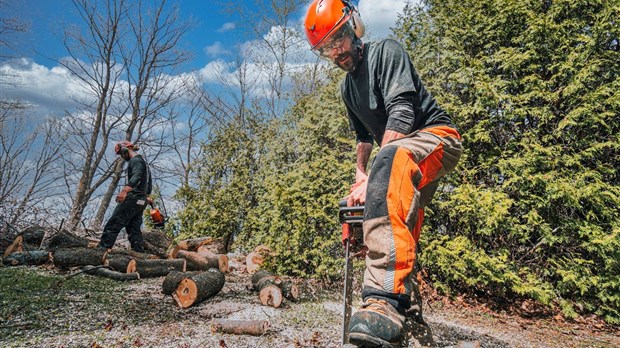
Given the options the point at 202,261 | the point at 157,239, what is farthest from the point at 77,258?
the point at 157,239

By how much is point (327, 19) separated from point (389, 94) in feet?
1.93

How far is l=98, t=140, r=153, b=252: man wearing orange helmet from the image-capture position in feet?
18.9

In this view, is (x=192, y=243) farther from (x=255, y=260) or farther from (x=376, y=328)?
(x=376, y=328)

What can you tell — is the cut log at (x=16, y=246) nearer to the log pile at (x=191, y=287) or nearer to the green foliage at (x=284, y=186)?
the green foliage at (x=284, y=186)

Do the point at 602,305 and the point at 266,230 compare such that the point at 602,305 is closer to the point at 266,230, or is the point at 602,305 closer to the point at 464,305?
the point at 464,305

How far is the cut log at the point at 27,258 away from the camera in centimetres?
496

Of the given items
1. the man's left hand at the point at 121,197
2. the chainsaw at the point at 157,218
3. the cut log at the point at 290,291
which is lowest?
the cut log at the point at 290,291

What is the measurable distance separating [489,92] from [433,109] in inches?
129

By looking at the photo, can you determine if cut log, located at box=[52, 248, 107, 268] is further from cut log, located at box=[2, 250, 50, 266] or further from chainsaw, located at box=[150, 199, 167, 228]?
chainsaw, located at box=[150, 199, 167, 228]

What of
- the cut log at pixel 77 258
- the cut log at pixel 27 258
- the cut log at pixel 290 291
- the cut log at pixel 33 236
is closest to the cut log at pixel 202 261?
the cut log at pixel 77 258

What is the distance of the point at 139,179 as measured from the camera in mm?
6094

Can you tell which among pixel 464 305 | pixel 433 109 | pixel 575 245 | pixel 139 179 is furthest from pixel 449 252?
pixel 139 179

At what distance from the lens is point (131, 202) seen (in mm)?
6043

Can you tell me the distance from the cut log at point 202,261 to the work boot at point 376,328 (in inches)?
159
